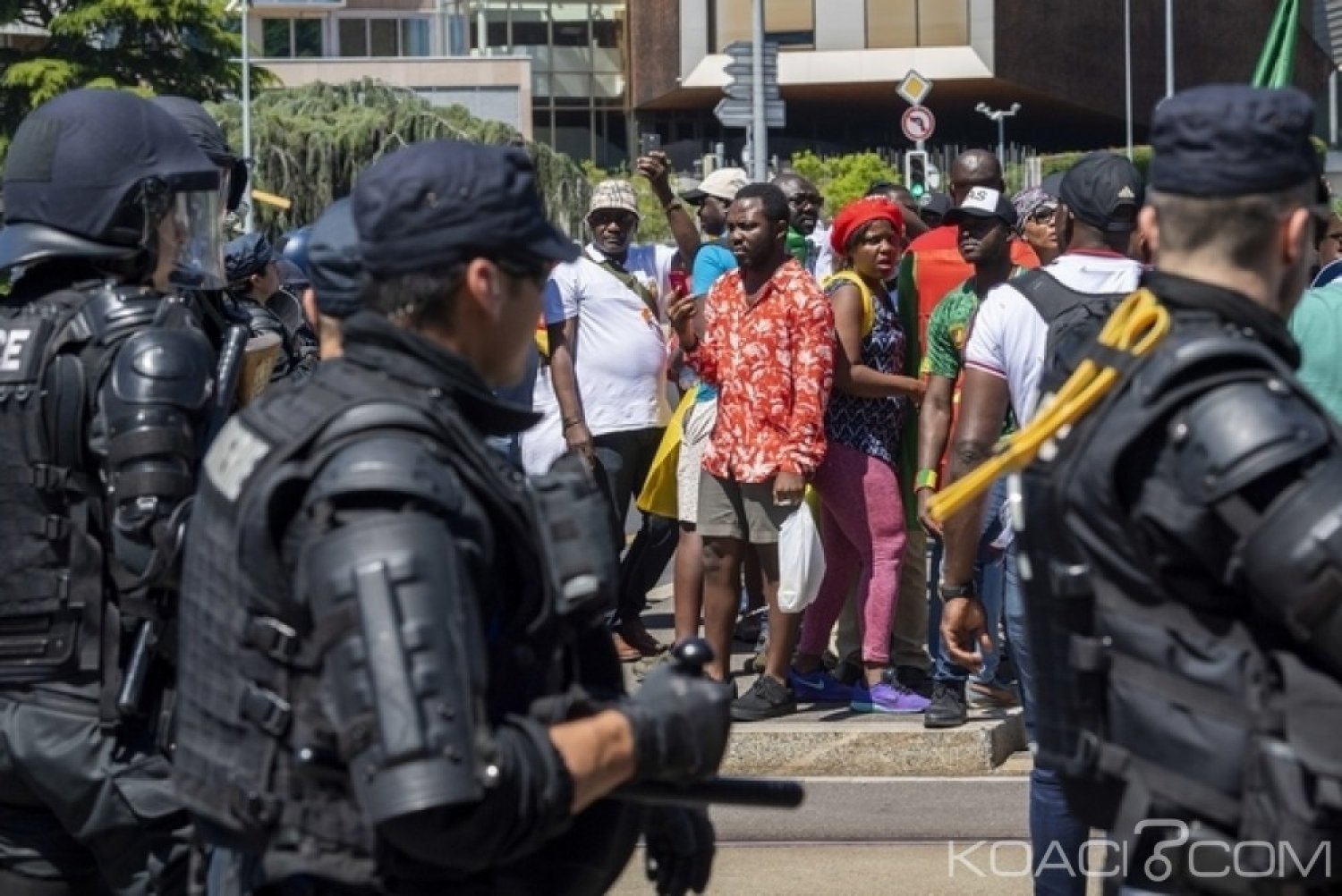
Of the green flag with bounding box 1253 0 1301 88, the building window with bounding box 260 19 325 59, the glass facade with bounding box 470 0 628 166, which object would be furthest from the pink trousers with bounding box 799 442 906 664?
the glass facade with bounding box 470 0 628 166

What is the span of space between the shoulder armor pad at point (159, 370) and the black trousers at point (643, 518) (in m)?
5.19

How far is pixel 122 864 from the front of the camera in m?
4.20

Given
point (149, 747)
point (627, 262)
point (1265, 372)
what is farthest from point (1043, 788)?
point (627, 262)

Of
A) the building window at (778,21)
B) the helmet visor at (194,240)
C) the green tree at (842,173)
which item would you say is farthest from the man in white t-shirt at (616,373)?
the building window at (778,21)

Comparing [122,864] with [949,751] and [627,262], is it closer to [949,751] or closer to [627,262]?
[949,751]

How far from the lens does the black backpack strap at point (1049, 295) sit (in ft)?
18.5

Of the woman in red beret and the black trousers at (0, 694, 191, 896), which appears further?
the woman in red beret

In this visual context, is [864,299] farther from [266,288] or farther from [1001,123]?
[1001,123]

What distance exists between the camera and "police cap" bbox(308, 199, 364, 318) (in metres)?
3.43

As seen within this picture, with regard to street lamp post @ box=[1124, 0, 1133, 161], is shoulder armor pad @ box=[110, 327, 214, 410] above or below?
above

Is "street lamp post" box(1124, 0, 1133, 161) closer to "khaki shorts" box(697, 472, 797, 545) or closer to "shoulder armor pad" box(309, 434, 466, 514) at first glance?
"khaki shorts" box(697, 472, 797, 545)

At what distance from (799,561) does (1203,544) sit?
509 cm

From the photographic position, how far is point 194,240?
4.73 meters

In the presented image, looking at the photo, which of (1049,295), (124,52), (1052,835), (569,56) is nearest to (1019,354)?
(1049,295)
